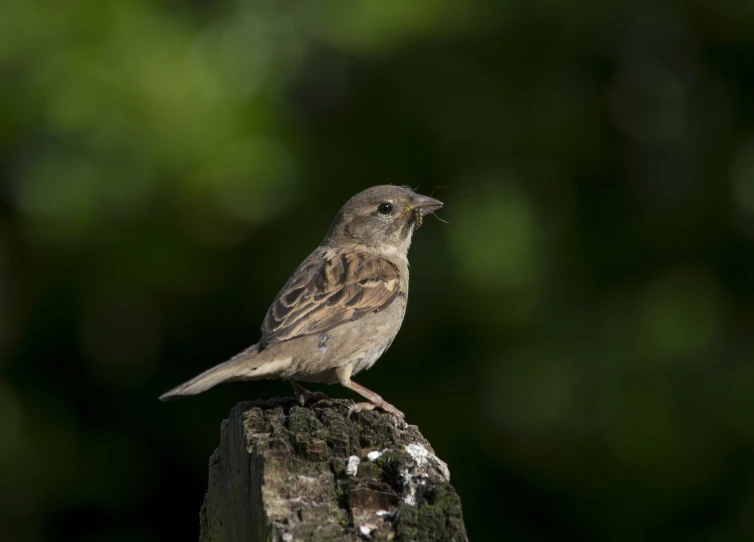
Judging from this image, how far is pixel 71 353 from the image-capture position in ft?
28.3

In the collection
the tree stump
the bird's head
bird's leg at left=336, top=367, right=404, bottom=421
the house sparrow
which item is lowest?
the tree stump

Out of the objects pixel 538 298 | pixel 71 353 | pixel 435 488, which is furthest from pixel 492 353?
pixel 435 488

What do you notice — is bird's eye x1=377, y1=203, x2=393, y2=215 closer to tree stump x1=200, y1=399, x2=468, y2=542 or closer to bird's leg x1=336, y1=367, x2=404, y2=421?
bird's leg x1=336, y1=367, x2=404, y2=421

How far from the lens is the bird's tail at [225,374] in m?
4.08

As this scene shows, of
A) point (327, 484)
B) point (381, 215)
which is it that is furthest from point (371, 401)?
point (327, 484)

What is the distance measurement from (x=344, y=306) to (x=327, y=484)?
8.73ft

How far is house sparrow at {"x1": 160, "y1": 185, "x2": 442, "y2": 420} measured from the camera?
4773mm

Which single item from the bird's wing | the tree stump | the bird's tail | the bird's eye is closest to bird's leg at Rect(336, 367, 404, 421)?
the bird's wing

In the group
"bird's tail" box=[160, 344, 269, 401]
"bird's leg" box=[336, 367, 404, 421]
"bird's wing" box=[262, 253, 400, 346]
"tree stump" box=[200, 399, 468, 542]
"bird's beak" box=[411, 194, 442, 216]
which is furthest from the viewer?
"bird's beak" box=[411, 194, 442, 216]

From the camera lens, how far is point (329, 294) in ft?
17.4

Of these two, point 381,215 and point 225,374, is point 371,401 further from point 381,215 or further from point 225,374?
point 381,215

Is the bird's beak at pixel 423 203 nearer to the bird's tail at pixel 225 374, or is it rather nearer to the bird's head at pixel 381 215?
the bird's head at pixel 381 215

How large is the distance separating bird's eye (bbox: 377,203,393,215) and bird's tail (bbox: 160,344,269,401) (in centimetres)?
148

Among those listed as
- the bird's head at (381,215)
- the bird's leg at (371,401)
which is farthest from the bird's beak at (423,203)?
the bird's leg at (371,401)
